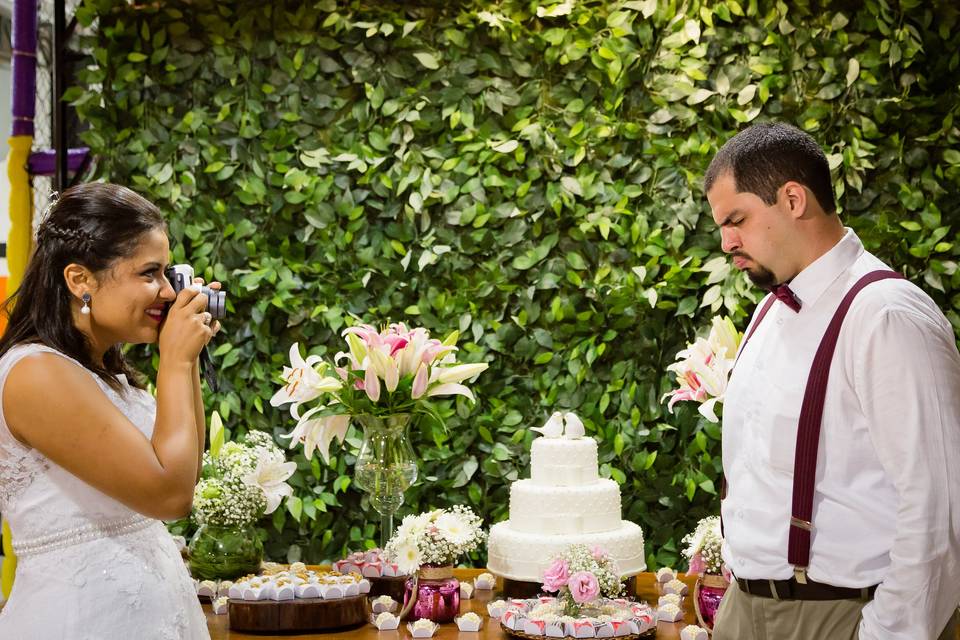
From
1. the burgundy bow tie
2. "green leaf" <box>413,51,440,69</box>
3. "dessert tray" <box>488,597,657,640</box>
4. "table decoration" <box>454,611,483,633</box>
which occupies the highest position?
"green leaf" <box>413,51,440,69</box>

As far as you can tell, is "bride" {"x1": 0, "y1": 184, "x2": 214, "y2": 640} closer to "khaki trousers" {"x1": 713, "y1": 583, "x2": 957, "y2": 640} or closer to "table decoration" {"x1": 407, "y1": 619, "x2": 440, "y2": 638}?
"table decoration" {"x1": 407, "y1": 619, "x2": 440, "y2": 638}

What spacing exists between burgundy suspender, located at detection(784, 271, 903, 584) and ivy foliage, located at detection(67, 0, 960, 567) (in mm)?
1594

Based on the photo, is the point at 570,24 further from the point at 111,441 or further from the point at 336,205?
the point at 111,441

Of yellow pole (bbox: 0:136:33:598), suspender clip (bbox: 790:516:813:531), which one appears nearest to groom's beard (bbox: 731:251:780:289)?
suspender clip (bbox: 790:516:813:531)

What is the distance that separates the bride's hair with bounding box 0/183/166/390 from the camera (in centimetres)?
177

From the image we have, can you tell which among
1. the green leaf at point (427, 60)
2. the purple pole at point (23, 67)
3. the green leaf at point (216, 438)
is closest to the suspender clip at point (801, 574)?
the green leaf at point (216, 438)

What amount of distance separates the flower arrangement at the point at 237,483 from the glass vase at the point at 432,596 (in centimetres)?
46

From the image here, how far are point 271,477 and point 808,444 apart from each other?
152 cm

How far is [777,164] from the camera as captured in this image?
194 cm

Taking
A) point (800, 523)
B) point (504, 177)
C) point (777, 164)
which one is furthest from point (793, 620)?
point (504, 177)

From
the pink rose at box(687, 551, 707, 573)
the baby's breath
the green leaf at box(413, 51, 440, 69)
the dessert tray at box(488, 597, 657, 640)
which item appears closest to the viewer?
the dessert tray at box(488, 597, 657, 640)

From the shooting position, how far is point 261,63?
12.3 feet

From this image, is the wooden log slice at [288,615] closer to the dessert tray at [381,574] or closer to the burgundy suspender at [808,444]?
the dessert tray at [381,574]

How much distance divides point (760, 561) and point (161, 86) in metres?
2.81
